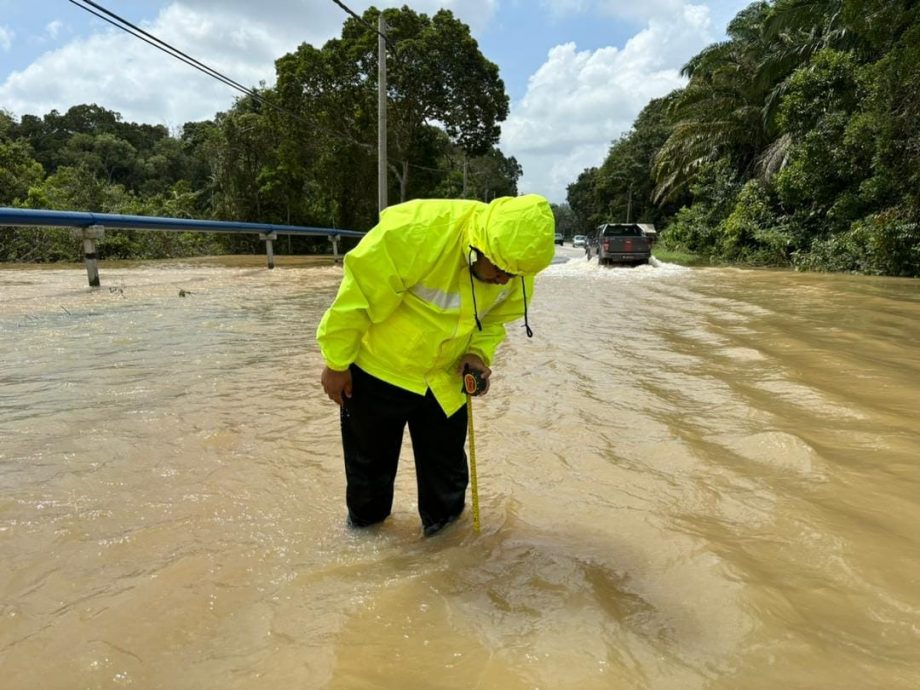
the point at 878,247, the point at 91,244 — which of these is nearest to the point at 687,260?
the point at 878,247

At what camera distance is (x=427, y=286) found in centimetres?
216

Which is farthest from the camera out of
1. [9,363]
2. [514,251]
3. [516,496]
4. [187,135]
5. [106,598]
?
[187,135]

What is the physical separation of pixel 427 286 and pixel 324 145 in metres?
30.2

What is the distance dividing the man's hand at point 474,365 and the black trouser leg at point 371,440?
0.76ft

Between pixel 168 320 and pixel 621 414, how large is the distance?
6.20 m

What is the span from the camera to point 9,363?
17.8 feet

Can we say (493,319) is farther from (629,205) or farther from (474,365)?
(629,205)

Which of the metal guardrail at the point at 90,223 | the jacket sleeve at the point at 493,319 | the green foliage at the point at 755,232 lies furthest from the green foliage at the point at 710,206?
the jacket sleeve at the point at 493,319

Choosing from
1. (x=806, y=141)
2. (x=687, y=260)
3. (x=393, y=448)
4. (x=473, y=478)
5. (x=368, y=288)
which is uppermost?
(x=806, y=141)

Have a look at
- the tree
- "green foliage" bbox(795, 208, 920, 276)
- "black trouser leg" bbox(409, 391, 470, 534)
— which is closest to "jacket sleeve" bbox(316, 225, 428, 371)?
"black trouser leg" bbox(409, 391, 470, 534)

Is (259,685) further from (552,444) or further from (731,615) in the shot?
(552,444)

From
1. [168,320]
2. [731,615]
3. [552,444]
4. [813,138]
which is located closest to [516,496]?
[552,444]

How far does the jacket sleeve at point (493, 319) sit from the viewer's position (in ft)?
7.93

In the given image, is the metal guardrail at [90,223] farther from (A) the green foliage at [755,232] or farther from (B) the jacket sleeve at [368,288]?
(A) the green foliage at [755,232]
